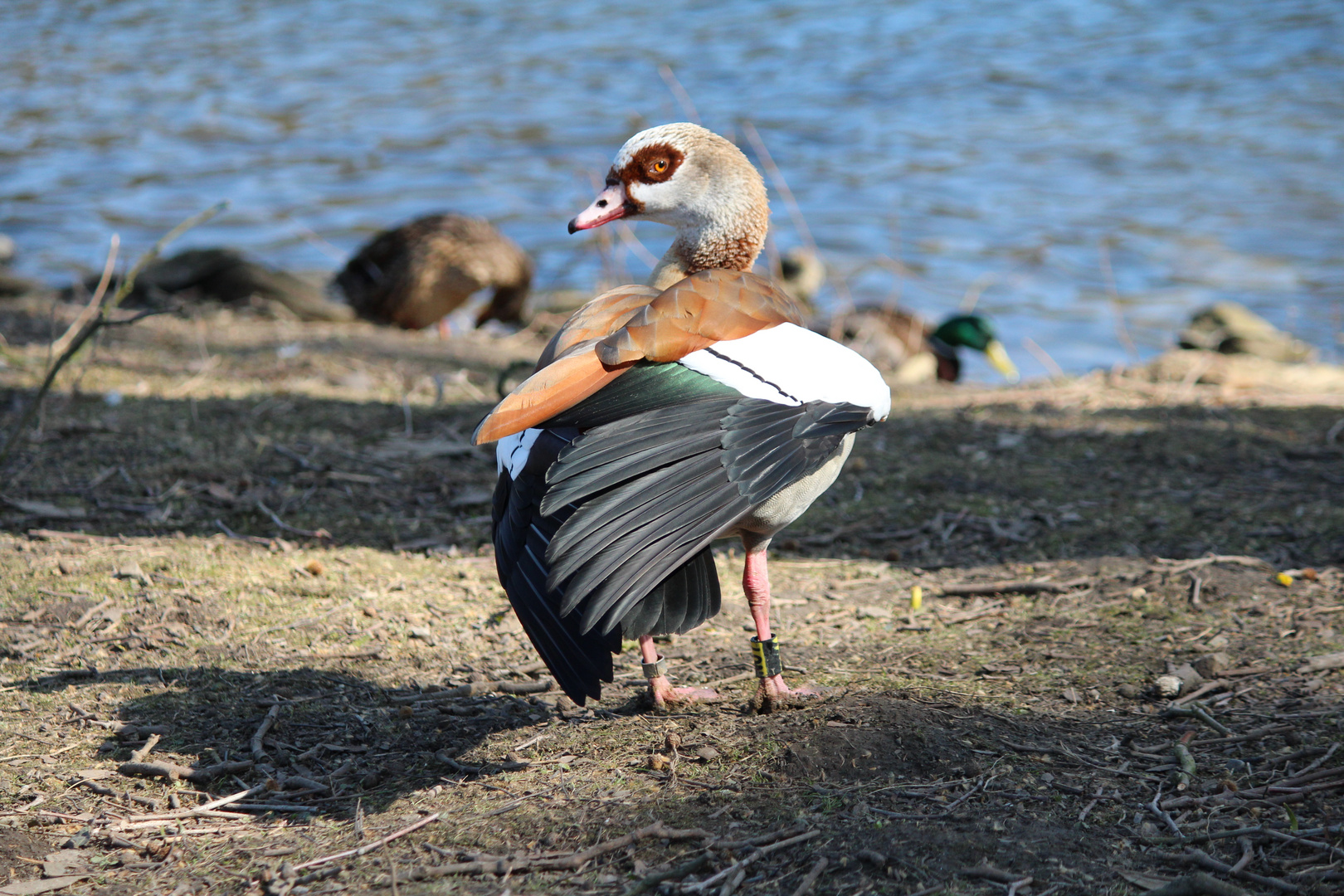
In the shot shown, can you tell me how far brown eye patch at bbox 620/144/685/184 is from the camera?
3.06 metres

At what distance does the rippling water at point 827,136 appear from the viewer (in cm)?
942

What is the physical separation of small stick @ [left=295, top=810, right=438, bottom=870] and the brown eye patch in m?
1.72

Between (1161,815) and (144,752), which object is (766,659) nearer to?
(1161,815)

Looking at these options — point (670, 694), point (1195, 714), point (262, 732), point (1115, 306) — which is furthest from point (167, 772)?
point (1115, 306)

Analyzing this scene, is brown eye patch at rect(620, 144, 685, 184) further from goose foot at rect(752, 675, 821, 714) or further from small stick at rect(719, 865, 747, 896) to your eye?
small stick at rect(719, 865, 747, 896)

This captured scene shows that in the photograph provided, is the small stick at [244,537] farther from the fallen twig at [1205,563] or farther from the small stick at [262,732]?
the fallen twig at [1205,563]

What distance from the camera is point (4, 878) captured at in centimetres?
209

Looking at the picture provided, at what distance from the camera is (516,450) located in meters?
2.57

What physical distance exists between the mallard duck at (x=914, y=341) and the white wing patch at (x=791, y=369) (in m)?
4.51

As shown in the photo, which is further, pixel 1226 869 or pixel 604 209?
pixel 604 209

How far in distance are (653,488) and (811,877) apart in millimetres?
790

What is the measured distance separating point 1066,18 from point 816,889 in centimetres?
1546

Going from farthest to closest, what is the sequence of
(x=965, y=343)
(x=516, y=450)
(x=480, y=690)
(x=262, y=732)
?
1. (x=965, y=343)
2. (x=480, y=690)
3. (x=262, y=732)
4. (x=516, y=450)

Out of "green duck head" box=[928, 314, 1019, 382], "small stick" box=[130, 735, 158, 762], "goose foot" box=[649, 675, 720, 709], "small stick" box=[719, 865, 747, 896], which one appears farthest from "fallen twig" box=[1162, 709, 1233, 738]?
"green duck head" box=[928, 314, 1019, 382]
